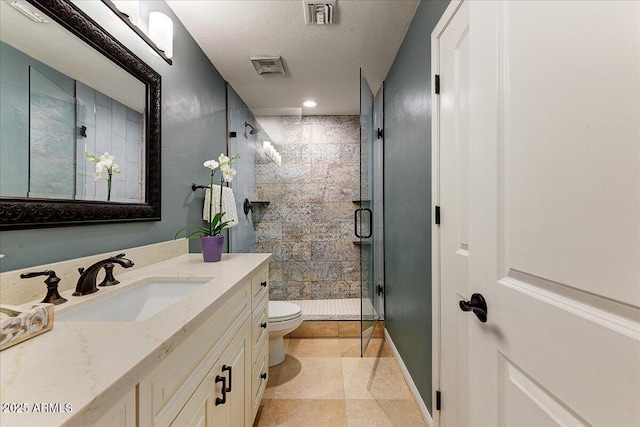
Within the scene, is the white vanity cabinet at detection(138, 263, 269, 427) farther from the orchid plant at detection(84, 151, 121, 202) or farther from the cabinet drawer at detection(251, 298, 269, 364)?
the orchid plant at detection(84, 151, 121, 202)

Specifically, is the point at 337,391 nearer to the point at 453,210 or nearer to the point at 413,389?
the point at 413,389

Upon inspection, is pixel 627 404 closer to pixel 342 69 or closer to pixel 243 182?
pixel 342 69

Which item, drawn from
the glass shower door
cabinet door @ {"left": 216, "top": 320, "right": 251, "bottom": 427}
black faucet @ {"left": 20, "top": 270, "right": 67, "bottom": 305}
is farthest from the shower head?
black faucet @ {"left": 20, "top": 270, "right": 67, "bottom": 305}

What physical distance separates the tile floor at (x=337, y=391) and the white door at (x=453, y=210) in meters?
0.42

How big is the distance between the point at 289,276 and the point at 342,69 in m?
2.21

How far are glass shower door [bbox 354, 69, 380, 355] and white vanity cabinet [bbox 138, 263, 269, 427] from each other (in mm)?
Answer: 1126

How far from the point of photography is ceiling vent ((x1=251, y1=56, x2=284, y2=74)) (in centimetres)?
220

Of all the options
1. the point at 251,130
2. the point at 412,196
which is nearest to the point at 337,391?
the point at 412,196

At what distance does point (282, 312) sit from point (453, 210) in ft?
5.05

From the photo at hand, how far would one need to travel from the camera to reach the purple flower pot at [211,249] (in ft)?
5.12

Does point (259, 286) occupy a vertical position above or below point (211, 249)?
below

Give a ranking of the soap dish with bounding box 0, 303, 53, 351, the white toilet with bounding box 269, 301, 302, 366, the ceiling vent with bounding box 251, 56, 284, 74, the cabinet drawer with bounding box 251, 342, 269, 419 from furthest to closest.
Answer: the ceiling vent with bounding box 251, 56, 284, 74, the white toilet with bounding box 269, 301, 302, 366, the cabinet drawer with bounding box 251, 342, 269, 419, the soap dish with bounding box 0, 303, 53, 351

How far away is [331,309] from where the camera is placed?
2.95m

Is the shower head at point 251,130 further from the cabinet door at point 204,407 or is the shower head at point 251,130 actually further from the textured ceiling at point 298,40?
the cabinet door at point 204,407
